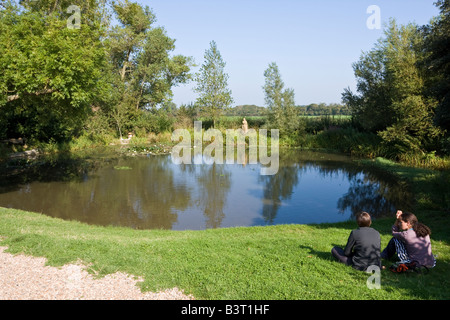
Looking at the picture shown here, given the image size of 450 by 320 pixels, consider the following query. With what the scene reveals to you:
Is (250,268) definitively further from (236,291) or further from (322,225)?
(322,225)

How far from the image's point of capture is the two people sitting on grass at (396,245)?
5207mm

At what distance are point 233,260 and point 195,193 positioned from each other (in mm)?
7931

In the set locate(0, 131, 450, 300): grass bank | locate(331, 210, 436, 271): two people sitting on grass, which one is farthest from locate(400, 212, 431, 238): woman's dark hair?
locate(0, 131, 450, 300): grass bank

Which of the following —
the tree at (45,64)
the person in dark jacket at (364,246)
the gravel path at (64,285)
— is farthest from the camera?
the tree at (45,64)

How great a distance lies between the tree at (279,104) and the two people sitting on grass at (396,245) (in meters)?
26.4

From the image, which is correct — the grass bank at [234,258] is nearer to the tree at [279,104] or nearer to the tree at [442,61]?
the tree at [442,61]

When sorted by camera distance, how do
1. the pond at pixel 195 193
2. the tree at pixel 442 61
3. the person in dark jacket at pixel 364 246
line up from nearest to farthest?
the person in dark jacket at pixel 364 246 → the tree at pixel 442 61 → the pond at pixel 195 193

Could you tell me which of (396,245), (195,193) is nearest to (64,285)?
(396,245)

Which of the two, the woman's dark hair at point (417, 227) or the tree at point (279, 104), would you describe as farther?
the tree at point (279, 104)

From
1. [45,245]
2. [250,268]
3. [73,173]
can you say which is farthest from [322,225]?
[73,173]

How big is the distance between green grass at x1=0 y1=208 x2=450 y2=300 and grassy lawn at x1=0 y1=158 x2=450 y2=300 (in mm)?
14

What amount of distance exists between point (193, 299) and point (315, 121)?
102 ft

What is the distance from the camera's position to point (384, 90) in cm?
2164

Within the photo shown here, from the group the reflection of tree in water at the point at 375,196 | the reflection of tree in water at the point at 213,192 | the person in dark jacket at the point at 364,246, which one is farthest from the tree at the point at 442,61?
the reflection of tree in water at the point at 213,192
